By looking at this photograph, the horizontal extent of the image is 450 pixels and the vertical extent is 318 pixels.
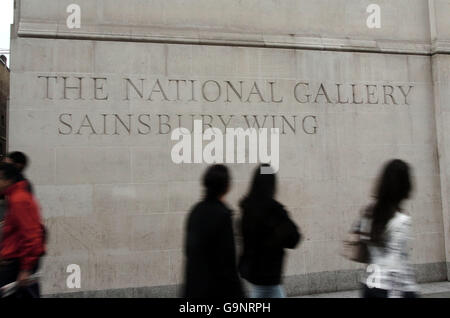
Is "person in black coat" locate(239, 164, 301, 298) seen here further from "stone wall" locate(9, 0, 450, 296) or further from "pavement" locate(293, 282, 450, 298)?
"pavement" locate(293, 282, 450, 298)

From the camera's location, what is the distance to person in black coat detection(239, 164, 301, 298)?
3.27m

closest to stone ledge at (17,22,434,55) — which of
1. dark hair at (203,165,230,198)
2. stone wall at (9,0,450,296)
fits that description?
stone wall at (9,0,450,296)

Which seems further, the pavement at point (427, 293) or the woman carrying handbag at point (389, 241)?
the pavement at point (427, 293)

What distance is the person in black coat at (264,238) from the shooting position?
10.7 feet

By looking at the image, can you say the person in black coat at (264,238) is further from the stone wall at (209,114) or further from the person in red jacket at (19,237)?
the stone wall at (209,114)

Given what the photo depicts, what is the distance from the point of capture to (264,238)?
328 centimetres

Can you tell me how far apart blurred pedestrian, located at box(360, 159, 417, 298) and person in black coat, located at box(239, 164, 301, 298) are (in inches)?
25.4

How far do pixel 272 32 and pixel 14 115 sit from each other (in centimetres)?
458

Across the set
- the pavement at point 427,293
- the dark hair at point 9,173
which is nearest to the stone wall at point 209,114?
the pavement at point 427,293

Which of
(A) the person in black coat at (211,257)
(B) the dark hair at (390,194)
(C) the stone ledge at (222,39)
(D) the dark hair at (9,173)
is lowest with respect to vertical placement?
(A) the person in black coat at (211,257)

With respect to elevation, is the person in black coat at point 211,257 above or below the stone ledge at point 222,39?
below

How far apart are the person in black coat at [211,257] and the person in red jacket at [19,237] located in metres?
1.52

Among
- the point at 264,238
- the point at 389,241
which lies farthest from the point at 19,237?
the point at 389,241

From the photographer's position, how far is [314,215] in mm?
6941
